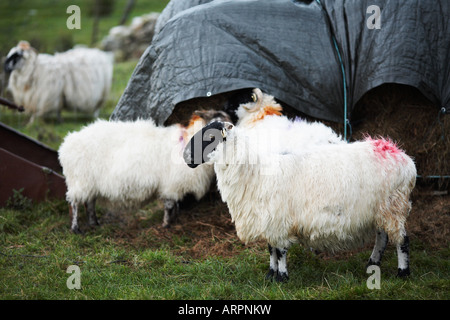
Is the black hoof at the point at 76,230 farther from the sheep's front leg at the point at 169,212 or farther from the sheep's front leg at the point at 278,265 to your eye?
the sheep's front leg at the point at 278,265

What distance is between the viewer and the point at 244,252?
5.27 m

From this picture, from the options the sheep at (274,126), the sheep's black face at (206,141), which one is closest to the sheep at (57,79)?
the sheep at (274,126)

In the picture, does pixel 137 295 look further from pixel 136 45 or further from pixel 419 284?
pixel 136 45

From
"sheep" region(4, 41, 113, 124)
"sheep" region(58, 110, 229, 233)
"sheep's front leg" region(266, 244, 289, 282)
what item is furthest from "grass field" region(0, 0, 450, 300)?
"sheep" region(4, 41, 113, 124)

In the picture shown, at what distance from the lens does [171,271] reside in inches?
190

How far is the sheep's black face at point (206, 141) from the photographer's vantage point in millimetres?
4219

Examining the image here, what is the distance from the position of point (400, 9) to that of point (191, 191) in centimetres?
326

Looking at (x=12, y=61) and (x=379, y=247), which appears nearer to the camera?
(x=379, y=247)

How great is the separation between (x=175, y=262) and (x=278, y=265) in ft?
3.91

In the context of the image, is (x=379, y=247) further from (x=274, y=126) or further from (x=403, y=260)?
(x=274, y=126)

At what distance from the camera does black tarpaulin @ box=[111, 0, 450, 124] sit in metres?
5.36

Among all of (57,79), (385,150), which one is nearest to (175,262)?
(385,150)

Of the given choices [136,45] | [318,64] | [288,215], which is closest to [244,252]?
[288,215]

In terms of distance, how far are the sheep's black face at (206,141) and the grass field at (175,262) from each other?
116cm
